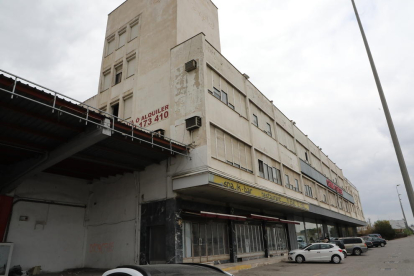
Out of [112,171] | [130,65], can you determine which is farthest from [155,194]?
[130,65]

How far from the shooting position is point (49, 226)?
15.4 meters

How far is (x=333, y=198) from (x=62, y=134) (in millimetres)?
36615

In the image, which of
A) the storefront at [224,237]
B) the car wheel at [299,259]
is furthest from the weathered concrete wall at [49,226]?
the car wheel at [299,259]

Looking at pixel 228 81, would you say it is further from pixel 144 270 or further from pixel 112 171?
pixel 144 270

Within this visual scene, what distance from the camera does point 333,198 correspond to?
1501 inches

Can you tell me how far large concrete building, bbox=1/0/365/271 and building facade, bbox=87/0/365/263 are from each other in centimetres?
8

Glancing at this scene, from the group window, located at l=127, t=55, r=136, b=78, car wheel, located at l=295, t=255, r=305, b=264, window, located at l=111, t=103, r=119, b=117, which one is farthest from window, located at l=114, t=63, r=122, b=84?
car wheel, located at l=295, t=255, r=305, b=264

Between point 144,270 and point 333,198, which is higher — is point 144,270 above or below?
below

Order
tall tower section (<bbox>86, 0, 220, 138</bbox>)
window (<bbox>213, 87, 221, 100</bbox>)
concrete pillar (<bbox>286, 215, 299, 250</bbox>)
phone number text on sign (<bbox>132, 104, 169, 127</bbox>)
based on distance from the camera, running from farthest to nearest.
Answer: concrete pillar (<bbox>286, 215, 299, 250</bbox>), tall tower section (<bbox>86, 0, 220, 138</bbox>), phone number text on sign (<bbox>132, 104, 169, 127</bbox>), window (<bbox>213, 87, 221, 100</bbox>)

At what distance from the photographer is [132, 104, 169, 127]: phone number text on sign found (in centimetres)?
1727

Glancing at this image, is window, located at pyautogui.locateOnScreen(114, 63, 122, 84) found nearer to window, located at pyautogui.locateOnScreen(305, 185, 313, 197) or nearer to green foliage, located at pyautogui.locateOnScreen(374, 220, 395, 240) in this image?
window, located at pyautogui.locateOnScreen(305, 185, 313, 197)

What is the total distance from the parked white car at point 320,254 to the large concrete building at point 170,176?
2671 mm

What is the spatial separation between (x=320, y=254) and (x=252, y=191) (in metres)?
7.62

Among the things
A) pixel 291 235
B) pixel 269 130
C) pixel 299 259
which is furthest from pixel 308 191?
pixel 299 259
